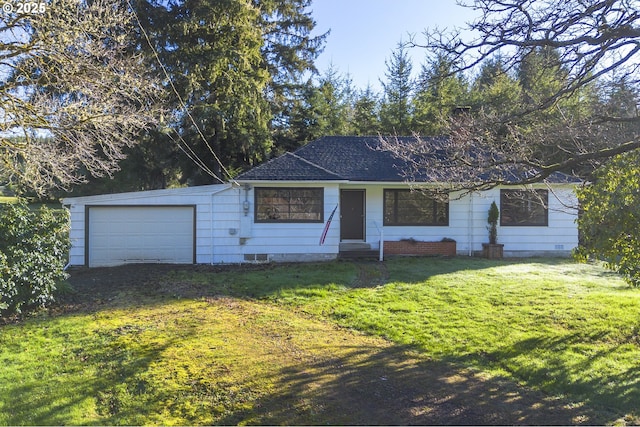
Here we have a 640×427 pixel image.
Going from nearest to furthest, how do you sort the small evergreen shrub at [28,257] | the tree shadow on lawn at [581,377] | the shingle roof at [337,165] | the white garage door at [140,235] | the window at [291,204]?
the tree shadow on lawn at [581,377] < the small evergreen shrub at [28,257] < the white garage door at [140,235] < the shingle roof at [337,165] < the window at [291,204]

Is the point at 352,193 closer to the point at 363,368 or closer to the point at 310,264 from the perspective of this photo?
the point at 310,264

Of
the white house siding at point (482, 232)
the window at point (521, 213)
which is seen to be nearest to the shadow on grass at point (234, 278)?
the white house siding at point (482, 232)

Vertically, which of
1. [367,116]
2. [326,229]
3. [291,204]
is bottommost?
[326,229]

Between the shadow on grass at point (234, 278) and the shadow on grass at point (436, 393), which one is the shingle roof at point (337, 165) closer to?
the shadow on grass at point (234, 278)

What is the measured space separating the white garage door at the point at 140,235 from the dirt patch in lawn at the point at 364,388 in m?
6.66

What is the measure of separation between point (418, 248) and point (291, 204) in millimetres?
4354

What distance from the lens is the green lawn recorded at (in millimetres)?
3898

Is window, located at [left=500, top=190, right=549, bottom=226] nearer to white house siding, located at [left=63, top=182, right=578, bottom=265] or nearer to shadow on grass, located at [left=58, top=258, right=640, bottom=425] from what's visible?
white house siding, located at [left=63, top=182, right=578, bottom=265]

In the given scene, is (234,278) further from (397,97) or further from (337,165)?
(397,97)

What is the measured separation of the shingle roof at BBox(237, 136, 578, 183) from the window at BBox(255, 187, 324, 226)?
49 centimetres

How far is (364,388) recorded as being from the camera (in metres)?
4.27

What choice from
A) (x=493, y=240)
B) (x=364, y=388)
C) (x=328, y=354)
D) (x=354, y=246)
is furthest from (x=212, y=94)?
(x=364, y=388)

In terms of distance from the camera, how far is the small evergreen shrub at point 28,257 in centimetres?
697

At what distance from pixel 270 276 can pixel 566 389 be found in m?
7.15
